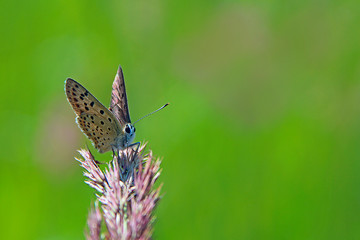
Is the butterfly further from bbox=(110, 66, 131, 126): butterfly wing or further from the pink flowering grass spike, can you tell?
the pink flowering grass spike

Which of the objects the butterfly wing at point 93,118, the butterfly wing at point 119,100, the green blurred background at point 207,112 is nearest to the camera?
the butterfly wing at point 93,118

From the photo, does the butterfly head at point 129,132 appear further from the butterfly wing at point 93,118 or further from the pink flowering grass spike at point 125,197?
the pink flowering grass spike at point 125,197

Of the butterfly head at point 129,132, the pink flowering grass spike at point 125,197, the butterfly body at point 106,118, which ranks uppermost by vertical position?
the butterfly body at point 106,118

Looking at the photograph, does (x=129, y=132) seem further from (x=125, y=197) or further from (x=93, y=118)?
(x=125, y=197)

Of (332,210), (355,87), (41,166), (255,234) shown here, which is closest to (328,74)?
(355,87)

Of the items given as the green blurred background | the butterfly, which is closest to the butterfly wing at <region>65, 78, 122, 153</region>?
the butterfly

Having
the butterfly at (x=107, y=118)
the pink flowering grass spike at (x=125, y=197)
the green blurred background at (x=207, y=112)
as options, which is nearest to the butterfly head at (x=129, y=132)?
the butterfly at (x=107, y=118)

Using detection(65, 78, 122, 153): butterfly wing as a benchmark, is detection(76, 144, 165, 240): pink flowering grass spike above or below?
below

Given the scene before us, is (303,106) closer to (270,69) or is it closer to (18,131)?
(270,69)
